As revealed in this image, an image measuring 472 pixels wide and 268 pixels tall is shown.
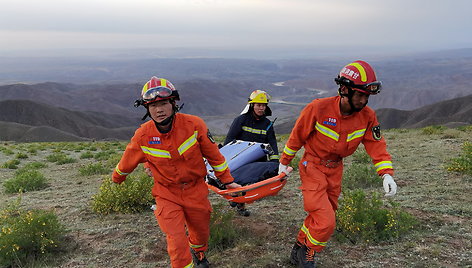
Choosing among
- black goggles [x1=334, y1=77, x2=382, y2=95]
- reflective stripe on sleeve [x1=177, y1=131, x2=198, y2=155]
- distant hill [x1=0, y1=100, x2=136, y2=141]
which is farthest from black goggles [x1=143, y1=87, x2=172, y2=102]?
distant hill [x1=0, y1=100, x2=136, y2=141]

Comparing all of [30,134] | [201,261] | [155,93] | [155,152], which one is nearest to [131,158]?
[155,152]

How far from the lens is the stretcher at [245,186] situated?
15.6 feet

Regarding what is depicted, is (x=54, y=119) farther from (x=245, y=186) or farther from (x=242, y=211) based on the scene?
(x=245, y=186)

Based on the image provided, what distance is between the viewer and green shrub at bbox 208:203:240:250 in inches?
208

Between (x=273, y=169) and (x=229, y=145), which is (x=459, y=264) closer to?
(x=273, y=169)

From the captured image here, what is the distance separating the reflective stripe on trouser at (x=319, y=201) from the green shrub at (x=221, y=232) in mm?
1234

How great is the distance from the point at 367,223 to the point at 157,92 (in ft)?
12.2

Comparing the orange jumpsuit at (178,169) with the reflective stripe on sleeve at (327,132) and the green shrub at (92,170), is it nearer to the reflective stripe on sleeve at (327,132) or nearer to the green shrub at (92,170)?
the reflective stripe on sleeve at (327,132)

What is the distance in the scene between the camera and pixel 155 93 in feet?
13.3

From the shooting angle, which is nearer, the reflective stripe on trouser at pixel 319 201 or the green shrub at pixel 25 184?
the reflective stripe on trouser at pixel 319 201

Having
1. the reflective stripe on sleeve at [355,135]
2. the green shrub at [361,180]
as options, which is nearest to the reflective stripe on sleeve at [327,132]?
the reflective stripe on sleeve at [355,135]

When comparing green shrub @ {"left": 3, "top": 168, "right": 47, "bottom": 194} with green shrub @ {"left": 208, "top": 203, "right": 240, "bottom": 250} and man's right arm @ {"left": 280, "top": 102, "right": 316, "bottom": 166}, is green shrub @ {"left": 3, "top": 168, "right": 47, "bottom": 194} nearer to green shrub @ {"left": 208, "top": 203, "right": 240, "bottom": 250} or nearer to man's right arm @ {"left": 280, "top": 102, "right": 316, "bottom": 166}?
green shrub @ {"left": 208, "top": 203, "right": 240, "bottom": 250}

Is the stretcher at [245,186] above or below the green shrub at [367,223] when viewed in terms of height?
above

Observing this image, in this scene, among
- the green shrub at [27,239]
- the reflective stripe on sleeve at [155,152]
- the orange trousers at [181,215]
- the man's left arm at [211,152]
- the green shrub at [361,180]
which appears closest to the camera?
the orange trousers at [181,215]
